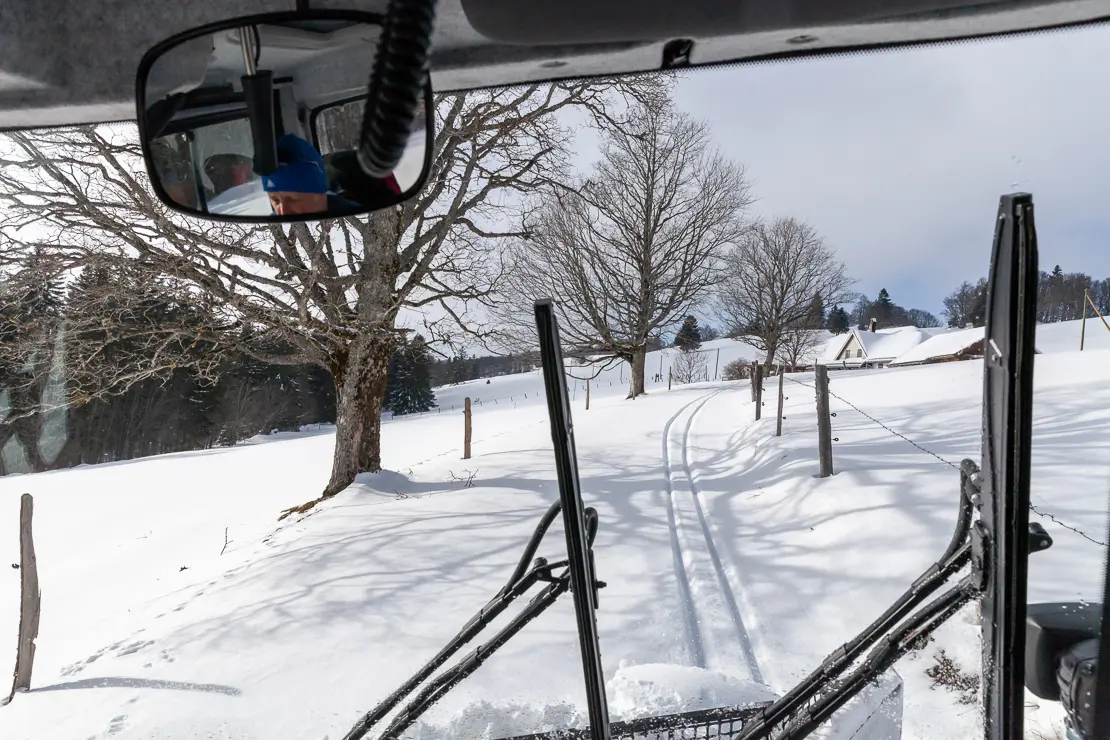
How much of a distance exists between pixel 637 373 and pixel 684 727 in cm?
121

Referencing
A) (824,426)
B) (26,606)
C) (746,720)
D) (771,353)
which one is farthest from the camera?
(824,426)

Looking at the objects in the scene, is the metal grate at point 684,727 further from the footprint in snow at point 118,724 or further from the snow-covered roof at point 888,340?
the footprint in snow at point 118,724

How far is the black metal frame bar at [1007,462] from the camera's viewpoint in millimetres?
717

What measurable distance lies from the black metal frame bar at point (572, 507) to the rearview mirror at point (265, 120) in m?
0.33

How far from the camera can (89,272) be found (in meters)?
5.39

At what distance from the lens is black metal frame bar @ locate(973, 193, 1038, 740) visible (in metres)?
0.72

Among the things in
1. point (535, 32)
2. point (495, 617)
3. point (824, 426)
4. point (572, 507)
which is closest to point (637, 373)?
point (495, 617)

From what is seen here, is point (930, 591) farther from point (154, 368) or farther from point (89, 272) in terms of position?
point (154, 368)

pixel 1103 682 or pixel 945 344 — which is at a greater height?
pixel 945 344

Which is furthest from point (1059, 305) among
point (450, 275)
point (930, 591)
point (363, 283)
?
point (363, 283)

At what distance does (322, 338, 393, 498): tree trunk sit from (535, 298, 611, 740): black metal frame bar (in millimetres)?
5962

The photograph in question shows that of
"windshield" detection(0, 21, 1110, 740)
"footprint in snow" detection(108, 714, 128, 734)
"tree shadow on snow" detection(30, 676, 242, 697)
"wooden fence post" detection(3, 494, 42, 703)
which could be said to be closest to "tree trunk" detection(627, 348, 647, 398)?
"windshield" detection(0, 21, 1110, 740)

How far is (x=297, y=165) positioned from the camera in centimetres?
90

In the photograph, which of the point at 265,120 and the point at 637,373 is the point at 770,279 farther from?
the point at 265,120
